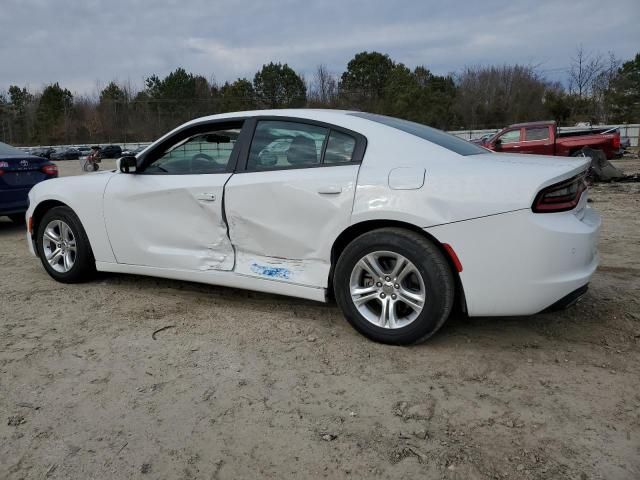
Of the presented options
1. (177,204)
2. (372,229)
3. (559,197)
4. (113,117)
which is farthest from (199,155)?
(113,117)

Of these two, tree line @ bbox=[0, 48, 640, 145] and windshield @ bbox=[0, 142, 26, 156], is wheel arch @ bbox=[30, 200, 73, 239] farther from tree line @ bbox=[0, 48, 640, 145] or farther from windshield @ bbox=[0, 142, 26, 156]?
tree line @ bbox=[0, 48, 640, 145]

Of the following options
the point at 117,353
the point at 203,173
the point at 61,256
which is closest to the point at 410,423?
the point at 117,353

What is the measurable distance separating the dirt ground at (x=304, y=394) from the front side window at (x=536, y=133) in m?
11.9

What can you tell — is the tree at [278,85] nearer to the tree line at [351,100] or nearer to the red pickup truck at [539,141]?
the tree line at [351,100]

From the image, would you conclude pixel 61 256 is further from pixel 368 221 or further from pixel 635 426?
pixel 635 426

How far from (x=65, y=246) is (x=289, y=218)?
2.39m

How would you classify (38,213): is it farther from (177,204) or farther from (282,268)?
(282,268)

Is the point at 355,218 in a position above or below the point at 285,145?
below

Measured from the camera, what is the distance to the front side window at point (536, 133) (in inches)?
579

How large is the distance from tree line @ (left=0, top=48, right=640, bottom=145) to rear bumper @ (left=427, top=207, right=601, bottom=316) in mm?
44256

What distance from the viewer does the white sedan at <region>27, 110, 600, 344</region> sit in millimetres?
2816

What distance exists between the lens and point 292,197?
334cm

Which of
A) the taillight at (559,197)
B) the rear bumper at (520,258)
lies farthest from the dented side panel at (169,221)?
the taillight at (559,197)

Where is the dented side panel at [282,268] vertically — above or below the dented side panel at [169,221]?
below
